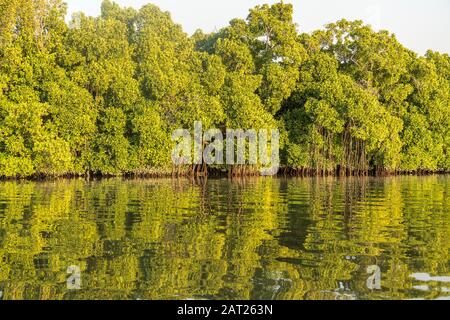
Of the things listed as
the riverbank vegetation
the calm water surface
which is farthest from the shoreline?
the calm water surface

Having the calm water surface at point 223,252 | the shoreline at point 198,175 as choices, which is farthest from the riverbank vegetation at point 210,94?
the calm water surface at point 223,252

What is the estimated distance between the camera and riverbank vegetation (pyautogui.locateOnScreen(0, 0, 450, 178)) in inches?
1800

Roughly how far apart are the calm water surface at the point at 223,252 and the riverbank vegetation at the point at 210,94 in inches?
1003

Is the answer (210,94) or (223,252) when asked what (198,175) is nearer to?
(210,94)

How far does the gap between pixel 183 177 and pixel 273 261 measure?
3802 centimetres

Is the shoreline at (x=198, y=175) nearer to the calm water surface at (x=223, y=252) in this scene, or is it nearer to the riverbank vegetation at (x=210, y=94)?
the riverbank vegetation at (x=210, y=94)

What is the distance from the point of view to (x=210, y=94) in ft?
174

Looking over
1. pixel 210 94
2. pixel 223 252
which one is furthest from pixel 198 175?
pixel 223 252

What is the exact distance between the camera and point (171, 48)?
53406 millimetres

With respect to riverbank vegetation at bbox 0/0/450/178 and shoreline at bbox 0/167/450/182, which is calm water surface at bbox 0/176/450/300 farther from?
riverbank vegetation at bbox 0/0/450/178

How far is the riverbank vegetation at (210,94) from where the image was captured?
1800 inches

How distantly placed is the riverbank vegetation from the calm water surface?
25.5 metres

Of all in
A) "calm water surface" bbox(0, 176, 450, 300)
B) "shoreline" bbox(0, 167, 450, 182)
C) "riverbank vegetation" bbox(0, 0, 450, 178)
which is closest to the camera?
"calm water surface" bbox(0, 176, 450, 300)

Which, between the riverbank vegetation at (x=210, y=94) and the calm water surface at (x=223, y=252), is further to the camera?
the riverbank vegetation at (x=210, y=94)
